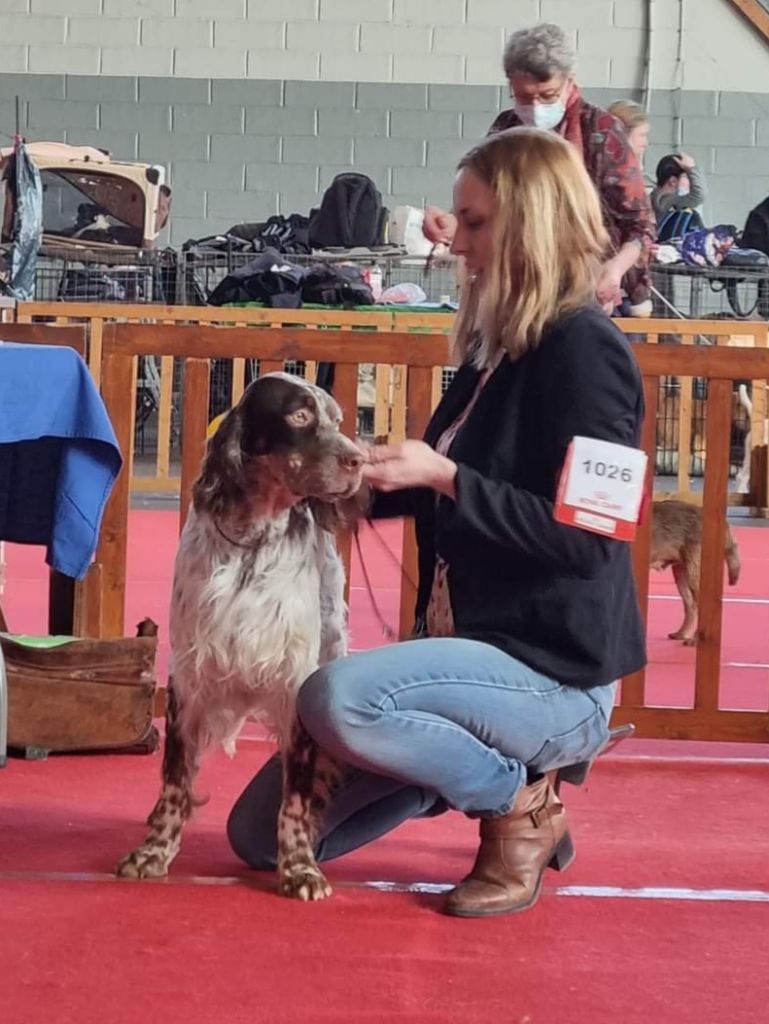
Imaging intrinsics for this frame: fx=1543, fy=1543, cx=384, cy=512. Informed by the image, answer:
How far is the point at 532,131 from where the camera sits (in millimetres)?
2467

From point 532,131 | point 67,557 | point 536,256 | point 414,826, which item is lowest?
point 414,826

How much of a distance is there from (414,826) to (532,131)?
1.40m

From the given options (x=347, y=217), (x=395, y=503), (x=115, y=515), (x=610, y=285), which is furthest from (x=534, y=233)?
(x=347, y=217)

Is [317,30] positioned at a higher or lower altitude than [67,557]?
higher

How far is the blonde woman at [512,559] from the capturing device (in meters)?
2.38

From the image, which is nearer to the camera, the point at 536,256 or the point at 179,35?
the point at 536,256

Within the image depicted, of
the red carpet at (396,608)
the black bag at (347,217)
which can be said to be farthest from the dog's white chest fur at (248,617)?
the black bag at (347,217)

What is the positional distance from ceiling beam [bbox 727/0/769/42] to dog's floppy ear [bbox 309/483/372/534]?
10663 mm

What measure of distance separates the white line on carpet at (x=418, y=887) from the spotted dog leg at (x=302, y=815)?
68 millimetres

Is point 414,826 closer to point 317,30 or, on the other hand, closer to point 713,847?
point 713,847

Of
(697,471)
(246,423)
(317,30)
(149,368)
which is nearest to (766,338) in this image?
(697,471)

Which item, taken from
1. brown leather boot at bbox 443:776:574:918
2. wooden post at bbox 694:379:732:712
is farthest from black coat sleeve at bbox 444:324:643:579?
wooden post at bbox 694:379:732:712

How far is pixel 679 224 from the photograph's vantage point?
1061 cm

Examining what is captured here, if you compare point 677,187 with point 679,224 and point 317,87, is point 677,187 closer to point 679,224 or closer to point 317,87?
point 679,224
